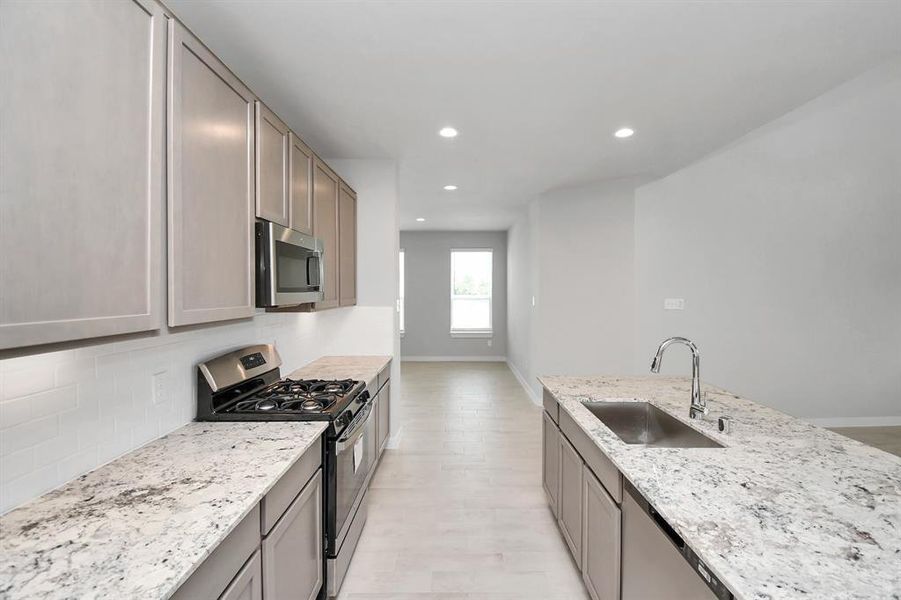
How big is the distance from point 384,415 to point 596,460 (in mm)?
2052

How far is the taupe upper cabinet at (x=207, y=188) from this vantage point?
1.23 metres

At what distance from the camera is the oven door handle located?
6.18 ft

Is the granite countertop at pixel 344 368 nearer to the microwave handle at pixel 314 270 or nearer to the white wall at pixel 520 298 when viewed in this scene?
the microwave handle at pixel 314 270

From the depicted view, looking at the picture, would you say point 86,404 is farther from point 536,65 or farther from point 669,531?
point 536,65

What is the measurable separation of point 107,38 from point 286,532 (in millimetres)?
1519

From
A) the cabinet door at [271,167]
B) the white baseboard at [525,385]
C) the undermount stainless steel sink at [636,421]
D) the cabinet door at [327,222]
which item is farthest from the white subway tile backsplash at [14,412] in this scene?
the white baseboard at [525,385]

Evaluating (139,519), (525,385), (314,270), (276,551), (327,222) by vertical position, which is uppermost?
(327,222)

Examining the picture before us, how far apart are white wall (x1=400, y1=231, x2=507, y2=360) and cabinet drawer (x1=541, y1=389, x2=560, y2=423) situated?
578cm

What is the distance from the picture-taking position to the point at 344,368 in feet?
9.96

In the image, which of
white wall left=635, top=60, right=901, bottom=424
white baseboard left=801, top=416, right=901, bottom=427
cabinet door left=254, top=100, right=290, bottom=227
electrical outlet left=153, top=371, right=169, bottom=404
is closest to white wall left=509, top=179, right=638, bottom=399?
white wall left=635, top=60, right=901, bottom=424

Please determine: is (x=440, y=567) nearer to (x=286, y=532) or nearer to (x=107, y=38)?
(x=286, y=532)

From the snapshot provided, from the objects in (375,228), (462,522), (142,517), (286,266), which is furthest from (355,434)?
(375,228)

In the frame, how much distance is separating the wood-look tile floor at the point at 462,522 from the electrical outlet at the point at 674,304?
1.95 metres

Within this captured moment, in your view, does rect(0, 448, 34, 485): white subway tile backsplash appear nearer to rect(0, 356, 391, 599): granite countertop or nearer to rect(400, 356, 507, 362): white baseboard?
rect(0, 356, 391, 599): granite countertop
